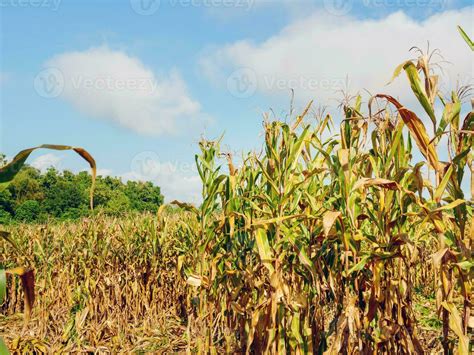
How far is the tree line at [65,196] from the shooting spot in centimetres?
2769

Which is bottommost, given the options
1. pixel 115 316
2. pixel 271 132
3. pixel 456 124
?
pixel 115 316

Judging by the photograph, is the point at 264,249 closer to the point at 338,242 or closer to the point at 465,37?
the point at 338,242

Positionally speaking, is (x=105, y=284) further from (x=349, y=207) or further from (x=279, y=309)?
(x=349, y=207)

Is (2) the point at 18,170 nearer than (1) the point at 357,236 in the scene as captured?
Yes

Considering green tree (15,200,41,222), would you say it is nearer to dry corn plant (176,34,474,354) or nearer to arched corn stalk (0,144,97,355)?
dry corn plant (176,34,474,354)

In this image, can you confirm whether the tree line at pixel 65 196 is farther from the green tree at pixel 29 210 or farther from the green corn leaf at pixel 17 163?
the green corn leaf at pixel 17 163

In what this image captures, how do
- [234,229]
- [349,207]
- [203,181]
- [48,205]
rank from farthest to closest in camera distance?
Answer: [48,205], [203,181], [234,229], [349,207]

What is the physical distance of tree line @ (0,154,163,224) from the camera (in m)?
27.7

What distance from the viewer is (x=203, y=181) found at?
17.6ft


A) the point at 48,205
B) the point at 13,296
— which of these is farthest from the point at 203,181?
the point at 48,205

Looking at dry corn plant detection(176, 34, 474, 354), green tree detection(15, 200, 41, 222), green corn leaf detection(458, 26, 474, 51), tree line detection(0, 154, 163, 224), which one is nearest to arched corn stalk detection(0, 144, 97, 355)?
dry corn plant detection(176, 34, 474, 354)

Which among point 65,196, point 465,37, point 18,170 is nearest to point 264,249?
point 465,37

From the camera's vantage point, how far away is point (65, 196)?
1153 inches

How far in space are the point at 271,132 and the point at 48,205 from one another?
27819 millimetres
